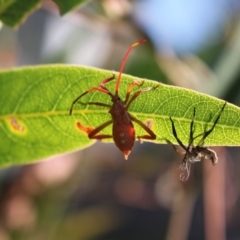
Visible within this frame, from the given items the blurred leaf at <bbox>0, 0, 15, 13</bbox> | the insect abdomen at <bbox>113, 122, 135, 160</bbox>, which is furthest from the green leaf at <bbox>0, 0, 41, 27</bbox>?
the insect abdomen at <bbox>113, 122, 135, 160</bbox>

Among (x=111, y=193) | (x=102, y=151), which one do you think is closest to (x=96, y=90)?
(x=102, y=151)

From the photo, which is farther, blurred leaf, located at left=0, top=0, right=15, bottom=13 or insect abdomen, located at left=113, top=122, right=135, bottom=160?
blurred leaf, located at left=0, top=0, right=15, bottom=13

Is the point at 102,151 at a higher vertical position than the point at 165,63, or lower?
lower

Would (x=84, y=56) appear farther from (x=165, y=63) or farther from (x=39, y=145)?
(x=39, y=145)

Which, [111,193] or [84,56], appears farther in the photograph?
[111,193]

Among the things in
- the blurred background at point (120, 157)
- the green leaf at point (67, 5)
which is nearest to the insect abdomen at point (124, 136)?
the green leaf at point (67, 5)

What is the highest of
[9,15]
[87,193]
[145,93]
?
[9,15]

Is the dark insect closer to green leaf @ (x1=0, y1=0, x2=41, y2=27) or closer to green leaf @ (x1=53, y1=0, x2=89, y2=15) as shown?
green leaf @ (x1=53, y1=0, x2=89, y2=15)

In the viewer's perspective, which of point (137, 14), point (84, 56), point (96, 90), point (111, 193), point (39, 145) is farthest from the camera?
point (111, 193)
